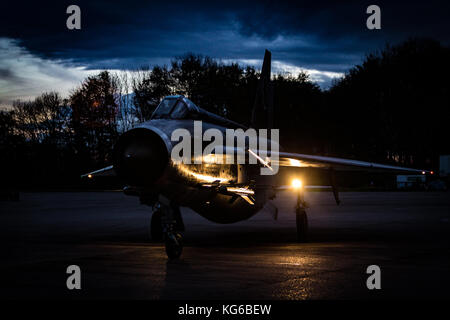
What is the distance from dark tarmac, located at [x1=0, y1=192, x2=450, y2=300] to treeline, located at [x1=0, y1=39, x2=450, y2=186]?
49.5m

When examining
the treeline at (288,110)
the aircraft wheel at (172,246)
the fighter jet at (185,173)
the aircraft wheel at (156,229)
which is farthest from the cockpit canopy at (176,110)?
the treeline at (288,110)

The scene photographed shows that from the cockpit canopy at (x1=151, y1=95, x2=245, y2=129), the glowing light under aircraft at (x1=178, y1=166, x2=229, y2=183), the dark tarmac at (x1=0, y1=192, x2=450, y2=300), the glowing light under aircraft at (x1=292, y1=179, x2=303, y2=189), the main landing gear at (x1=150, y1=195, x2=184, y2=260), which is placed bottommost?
the dark tarmac at (x1=0, y1=192, x2=450, y2=300)

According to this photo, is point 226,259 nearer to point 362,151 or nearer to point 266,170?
point 266,170

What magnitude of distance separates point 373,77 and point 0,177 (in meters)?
52.7

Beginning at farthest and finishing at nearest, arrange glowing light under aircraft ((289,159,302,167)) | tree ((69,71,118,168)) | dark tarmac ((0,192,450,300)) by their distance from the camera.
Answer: tree ((69,71,118,168))
glowing light under aircraft ((289,159,302,167))
dark tarmac ((0,192,450,300))

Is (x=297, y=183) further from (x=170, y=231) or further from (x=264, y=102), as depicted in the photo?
(x=170, y=231)

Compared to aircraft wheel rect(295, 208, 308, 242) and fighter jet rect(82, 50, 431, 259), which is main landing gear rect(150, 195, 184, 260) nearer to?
fighter jet rect(82, 50, 431, 259)

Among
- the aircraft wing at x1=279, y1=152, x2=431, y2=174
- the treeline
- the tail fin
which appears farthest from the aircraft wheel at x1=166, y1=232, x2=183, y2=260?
the treeline

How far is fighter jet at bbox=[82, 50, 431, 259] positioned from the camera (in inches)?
400

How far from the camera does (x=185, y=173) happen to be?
35.1 ft

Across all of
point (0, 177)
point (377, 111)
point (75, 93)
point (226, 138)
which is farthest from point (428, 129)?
point (226, 138)

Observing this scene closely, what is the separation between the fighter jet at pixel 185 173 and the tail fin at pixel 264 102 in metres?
3.82

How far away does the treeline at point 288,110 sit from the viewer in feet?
226

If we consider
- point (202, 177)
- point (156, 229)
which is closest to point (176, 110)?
point (202, 177)
